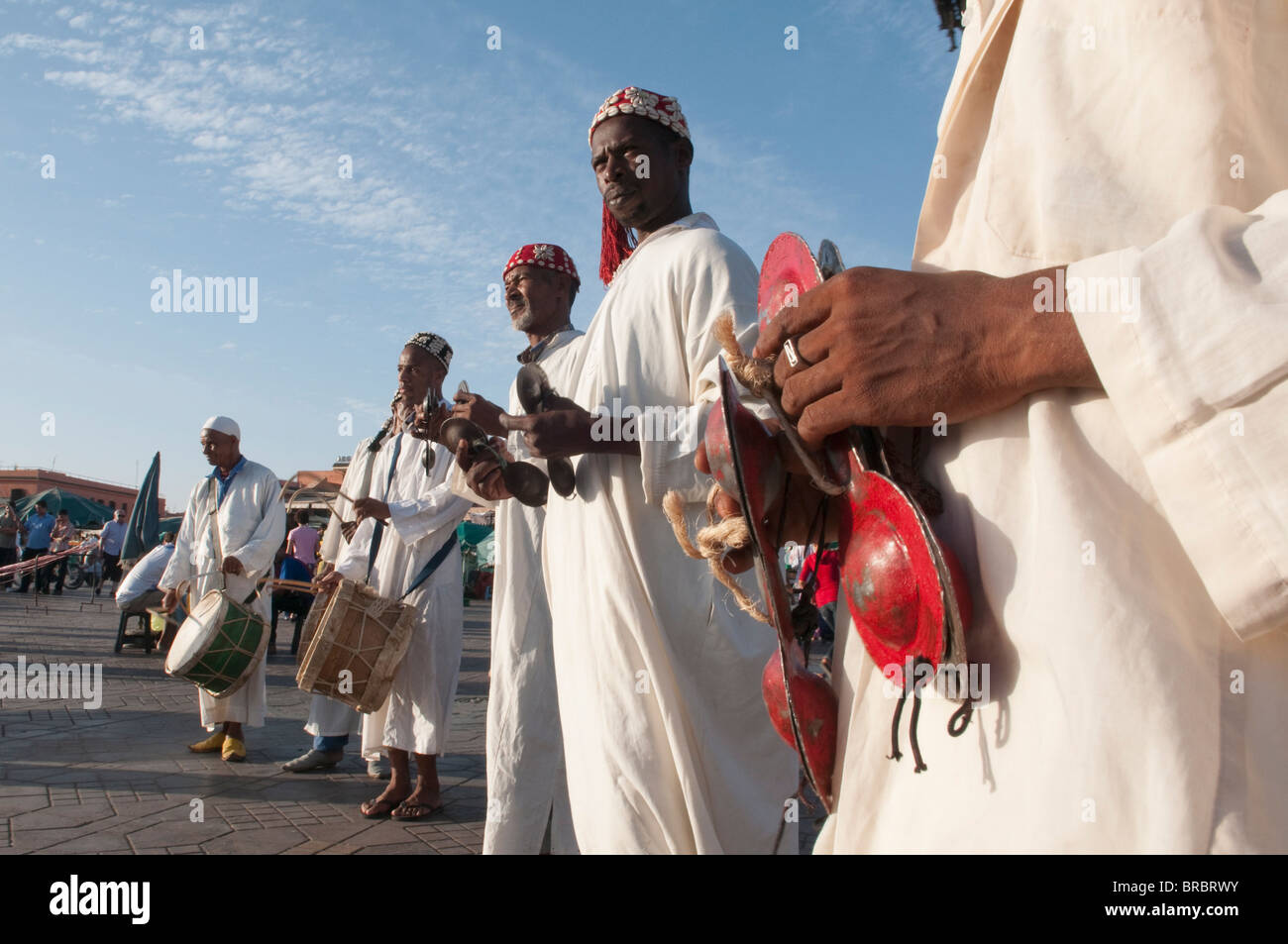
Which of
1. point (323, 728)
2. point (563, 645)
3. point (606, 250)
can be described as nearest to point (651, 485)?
point (563, 645)

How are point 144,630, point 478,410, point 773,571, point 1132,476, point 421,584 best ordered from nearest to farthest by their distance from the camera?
point 1132,476 → point 773,571 → point 478,410 → point 421,584 → point 144,630

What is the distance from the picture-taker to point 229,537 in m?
6.99

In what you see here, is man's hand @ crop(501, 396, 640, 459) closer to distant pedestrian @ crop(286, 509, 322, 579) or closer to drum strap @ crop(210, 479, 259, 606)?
drum strap @ crop(210, 479, 259, 606)

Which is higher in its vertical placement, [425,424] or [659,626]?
[425,424]

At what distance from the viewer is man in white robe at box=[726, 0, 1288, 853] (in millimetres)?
747

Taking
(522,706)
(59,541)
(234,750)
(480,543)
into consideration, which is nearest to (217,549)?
(234,750)

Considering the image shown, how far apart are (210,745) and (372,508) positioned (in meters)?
2.69

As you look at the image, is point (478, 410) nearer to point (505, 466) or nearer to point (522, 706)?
point (505, 466)

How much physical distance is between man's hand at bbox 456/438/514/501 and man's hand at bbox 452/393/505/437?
110 mm

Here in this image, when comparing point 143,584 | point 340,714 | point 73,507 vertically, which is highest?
point 73,507

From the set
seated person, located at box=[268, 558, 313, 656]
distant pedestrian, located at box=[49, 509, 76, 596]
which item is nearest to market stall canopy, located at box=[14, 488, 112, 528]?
distant pedestrian, located at box=[49, 509, 76, 596]

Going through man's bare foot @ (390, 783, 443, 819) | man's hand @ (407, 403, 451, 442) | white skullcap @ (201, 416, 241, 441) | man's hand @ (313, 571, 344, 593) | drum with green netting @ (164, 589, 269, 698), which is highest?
white skullcap @ (201, 416, 241, 441)

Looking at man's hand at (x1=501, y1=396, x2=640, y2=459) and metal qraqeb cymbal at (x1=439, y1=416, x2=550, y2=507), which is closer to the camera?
man's hand at (x1=501, y1=396, x2=640, y2=459)
